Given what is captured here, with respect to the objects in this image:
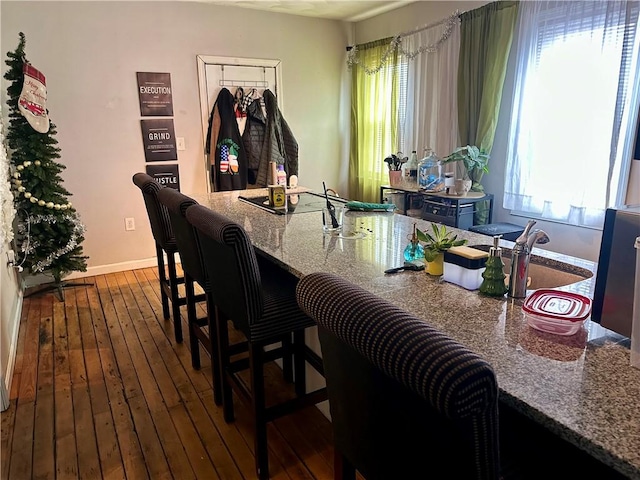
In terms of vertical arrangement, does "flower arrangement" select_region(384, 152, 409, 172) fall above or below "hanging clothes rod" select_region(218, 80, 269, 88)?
below

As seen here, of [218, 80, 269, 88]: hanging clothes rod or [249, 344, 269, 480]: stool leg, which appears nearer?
[249, 344, 269, 480]: stool leg

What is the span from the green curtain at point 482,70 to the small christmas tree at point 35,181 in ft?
11.0

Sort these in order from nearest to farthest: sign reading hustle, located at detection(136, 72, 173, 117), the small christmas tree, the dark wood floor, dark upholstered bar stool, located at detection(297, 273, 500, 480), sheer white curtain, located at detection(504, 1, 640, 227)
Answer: dark upholstered bar stool, located at detection(297, 273, 500, 480), the dark wood floor, sheer white curtain, located at detection(504, 1, 640, 227), the small christmas tree, sign reading hustle, located at detection(136, 72, 173, 117)

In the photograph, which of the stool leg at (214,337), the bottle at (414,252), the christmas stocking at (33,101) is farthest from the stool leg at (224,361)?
the christmas stocking at (33,101)

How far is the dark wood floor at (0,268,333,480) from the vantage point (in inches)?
71.3

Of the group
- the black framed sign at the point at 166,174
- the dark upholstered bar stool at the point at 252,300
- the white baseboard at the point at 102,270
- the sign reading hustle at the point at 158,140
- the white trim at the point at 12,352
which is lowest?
the white trim at the point at 12,352

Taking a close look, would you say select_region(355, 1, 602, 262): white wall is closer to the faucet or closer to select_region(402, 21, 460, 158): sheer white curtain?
select_region(402, 21, 460, 158): sheer white curtain

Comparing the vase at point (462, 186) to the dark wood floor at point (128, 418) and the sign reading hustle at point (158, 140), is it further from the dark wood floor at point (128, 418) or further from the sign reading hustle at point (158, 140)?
the sign reading hustle at point (158, 140)

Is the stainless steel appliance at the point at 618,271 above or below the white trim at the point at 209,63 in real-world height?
below

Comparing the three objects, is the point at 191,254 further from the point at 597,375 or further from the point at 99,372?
the point at 597,375

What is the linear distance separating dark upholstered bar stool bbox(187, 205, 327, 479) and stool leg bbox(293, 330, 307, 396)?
0.18 meters

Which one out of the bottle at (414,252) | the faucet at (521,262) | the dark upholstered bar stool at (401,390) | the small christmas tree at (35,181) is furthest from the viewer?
the small christmas tree at (35,181)

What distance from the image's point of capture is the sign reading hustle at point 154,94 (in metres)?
4.07

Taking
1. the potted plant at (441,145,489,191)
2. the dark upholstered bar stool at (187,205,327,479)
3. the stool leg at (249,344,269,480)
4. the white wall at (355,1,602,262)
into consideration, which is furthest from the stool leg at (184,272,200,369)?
the white wall at (355,1,602,262)
